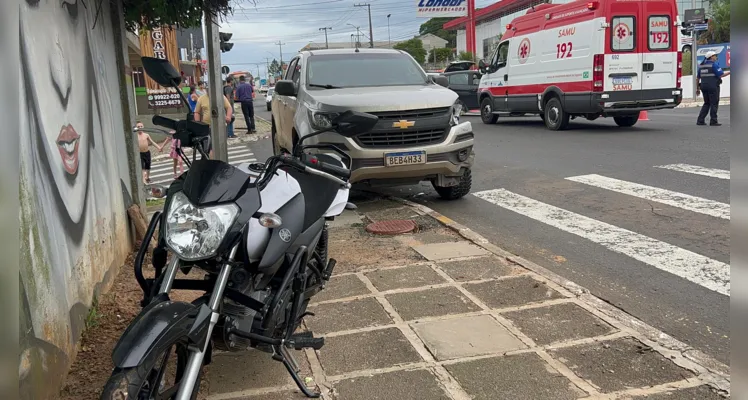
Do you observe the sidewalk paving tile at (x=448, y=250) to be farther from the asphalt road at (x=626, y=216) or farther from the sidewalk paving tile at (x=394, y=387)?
the sidewalk paving tile at (x=394, y=387)

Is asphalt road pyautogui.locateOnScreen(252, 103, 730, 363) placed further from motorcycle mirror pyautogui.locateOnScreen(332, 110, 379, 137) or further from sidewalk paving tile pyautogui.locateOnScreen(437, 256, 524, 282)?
motorcycle mirror pyautogui.locateOnScreen(332, 110, 379, 137)

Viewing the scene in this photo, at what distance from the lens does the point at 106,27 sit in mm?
5383

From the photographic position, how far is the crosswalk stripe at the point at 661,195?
6742 mm

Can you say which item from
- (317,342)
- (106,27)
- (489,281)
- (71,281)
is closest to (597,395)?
(317,342)

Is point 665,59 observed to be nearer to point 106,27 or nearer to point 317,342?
point 106,27

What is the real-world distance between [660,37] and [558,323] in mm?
12094

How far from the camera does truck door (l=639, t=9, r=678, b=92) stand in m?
13.7

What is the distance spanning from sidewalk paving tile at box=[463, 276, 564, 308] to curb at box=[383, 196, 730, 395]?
0.57 ft

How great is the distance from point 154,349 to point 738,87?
1912mm

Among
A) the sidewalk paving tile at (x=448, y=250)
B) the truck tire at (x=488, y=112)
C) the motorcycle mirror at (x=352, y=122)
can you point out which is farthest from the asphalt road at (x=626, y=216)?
the truck tire at (x=488, y=112)

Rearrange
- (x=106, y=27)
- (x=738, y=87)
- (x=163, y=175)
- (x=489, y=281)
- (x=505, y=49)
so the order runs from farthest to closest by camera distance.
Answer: (x=505, y=49) → (x=163, y=175) → (x=106, y=27) → (x=489, y=281) → (x=738, y=87)

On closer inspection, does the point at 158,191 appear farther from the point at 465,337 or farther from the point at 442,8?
the point at 442,8

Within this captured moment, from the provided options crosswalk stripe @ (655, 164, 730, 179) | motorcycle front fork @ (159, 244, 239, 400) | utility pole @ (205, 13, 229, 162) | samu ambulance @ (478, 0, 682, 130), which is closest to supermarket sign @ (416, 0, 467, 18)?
samu ambulance @ (478, 0, 682, 130)

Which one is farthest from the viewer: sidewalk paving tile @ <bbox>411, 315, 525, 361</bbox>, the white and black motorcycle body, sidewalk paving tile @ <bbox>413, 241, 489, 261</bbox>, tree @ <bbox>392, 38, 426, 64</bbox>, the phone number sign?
tree @ <bbox>392, 38, 426, 64</bbox>
